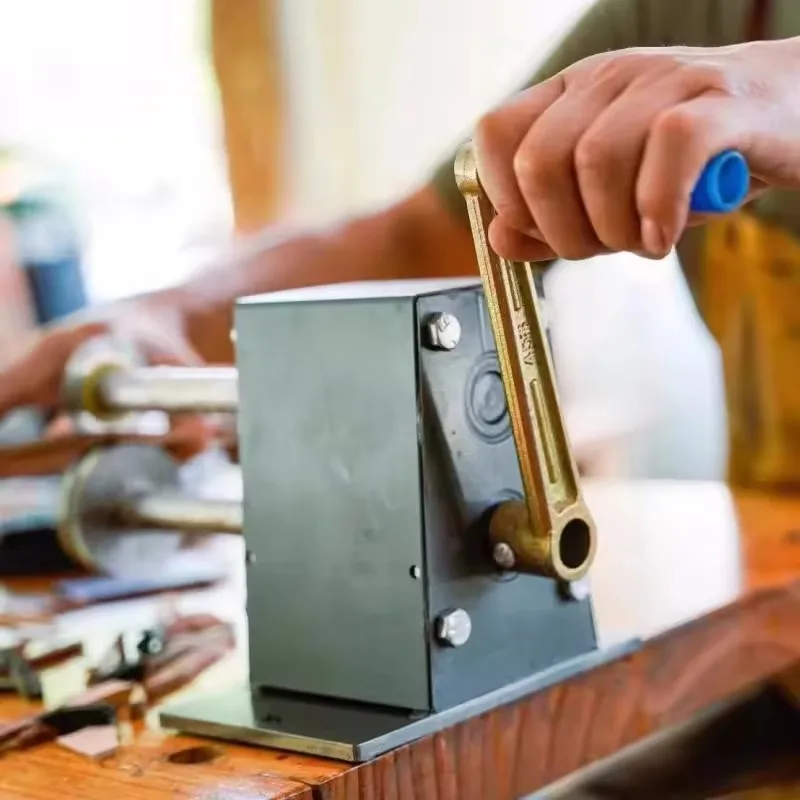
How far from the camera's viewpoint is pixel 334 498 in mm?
464

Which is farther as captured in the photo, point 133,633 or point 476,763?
point 133,633

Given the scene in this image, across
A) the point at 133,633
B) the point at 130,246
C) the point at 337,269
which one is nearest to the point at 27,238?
the point at 130,246

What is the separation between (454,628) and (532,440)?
0.07m

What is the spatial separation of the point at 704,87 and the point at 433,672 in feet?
0.71

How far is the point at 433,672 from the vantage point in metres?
0.44

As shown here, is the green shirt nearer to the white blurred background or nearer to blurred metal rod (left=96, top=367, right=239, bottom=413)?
blurred metal rod (left=96, top=367, right=239, bottom=413)

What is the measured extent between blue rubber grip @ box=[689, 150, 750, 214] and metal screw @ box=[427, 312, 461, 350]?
14 centimetres

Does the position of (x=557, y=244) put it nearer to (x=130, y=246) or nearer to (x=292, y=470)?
(x=292, y=470)

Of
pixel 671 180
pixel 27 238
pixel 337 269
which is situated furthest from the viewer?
pixel 27 238

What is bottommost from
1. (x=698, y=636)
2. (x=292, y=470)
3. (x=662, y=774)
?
(x=662, y=774)

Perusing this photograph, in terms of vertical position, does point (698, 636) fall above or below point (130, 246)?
below

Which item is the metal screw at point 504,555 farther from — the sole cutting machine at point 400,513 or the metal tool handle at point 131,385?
the metal tool handle at point 131,385

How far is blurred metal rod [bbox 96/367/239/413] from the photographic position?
656 mm

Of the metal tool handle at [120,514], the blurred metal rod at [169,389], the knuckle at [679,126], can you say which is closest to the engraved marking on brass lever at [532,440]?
the knuckle at [679,126]
